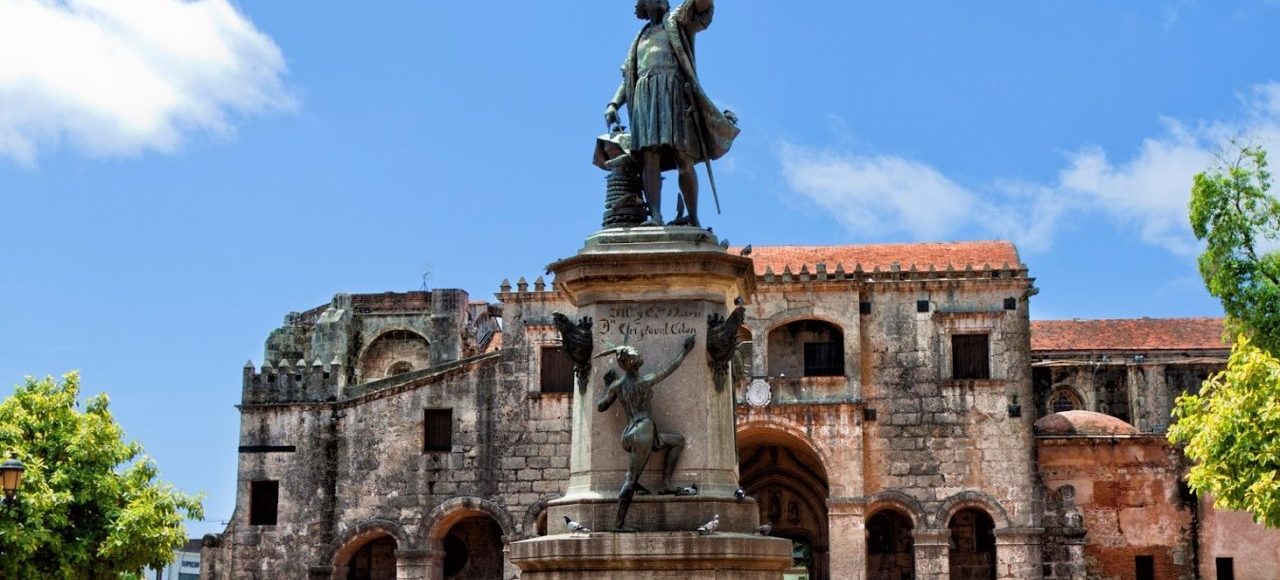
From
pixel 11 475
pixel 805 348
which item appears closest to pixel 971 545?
pixel 805 348

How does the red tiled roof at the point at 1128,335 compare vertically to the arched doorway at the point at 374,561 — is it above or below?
above

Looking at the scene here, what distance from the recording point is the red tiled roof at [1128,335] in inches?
1785

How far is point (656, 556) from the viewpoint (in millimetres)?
11094

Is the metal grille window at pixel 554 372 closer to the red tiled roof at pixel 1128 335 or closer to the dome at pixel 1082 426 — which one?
the dome at pixel 1082 426

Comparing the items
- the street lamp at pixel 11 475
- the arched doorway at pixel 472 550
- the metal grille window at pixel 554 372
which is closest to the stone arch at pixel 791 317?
the metal grille window at pixel 554 372

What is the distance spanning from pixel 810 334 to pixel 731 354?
26.1 meters

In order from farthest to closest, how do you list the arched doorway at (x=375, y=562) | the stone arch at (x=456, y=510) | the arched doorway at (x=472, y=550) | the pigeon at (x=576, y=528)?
the arched doorway at (x=472, y=550)
the arched doorway at (x=375, y=562)
the stone arch at (x=456, y=510)
the pigeon at (x=576, y=528)

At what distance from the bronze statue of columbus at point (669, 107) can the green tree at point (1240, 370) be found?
15.8 meters

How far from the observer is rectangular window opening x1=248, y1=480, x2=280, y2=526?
1518 inches

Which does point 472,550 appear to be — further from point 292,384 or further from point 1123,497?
point 1123,497

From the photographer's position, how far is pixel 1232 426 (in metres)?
25.6

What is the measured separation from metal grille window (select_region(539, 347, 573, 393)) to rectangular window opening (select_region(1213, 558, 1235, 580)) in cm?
1561

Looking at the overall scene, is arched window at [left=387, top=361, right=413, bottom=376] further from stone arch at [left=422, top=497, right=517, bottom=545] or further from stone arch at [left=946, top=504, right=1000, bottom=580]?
stone arch at [left=946, top=504, right=1000, bottom=580]

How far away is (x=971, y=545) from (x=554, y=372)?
11.0 meters
